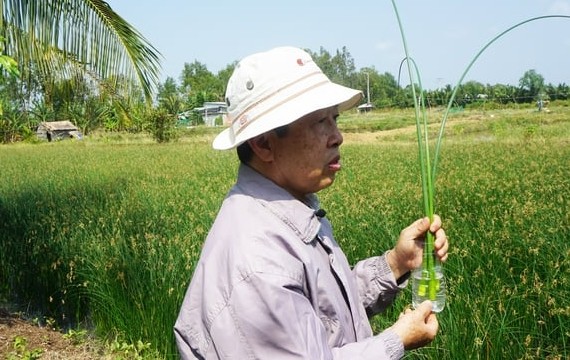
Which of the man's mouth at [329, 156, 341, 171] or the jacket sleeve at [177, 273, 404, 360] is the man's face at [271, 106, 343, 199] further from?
the jacket sleeve at [177, 273, 404, 360]

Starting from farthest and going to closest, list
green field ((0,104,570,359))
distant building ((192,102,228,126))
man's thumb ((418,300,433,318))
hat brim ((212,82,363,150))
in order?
distant building ((192,102,228,126)) → green field ((0,104,570,359)) → man's thumb ((418,300,433,318)) → hat brim ((212,82,363,150))

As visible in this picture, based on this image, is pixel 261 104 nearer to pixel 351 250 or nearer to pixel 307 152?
pixel 307 152

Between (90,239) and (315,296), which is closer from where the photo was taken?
(315,296)

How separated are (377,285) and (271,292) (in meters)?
0.67

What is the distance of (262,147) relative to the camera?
1.47 metres

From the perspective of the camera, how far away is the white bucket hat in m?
1.41

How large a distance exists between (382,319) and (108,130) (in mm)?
32951

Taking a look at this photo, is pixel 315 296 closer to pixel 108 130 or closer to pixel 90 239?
pixel 90 239

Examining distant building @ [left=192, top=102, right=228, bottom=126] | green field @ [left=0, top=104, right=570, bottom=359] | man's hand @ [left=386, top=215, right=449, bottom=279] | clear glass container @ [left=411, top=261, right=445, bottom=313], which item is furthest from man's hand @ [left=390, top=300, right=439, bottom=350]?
distant building @ [left=192, top=102, right=228, bottom=126]

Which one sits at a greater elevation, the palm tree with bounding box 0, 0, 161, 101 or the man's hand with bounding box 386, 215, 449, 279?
the palm tree with bounding box 0, 0, 161, 101

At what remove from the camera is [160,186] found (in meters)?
8.53

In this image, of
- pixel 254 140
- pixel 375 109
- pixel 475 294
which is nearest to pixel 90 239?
pixel 475 294

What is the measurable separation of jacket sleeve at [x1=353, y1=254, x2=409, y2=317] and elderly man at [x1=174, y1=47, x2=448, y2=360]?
24 centimetres

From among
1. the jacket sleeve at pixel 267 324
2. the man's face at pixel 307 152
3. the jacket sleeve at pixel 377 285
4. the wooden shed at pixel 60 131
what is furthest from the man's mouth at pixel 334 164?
the wooden shed at pixel 60 131
